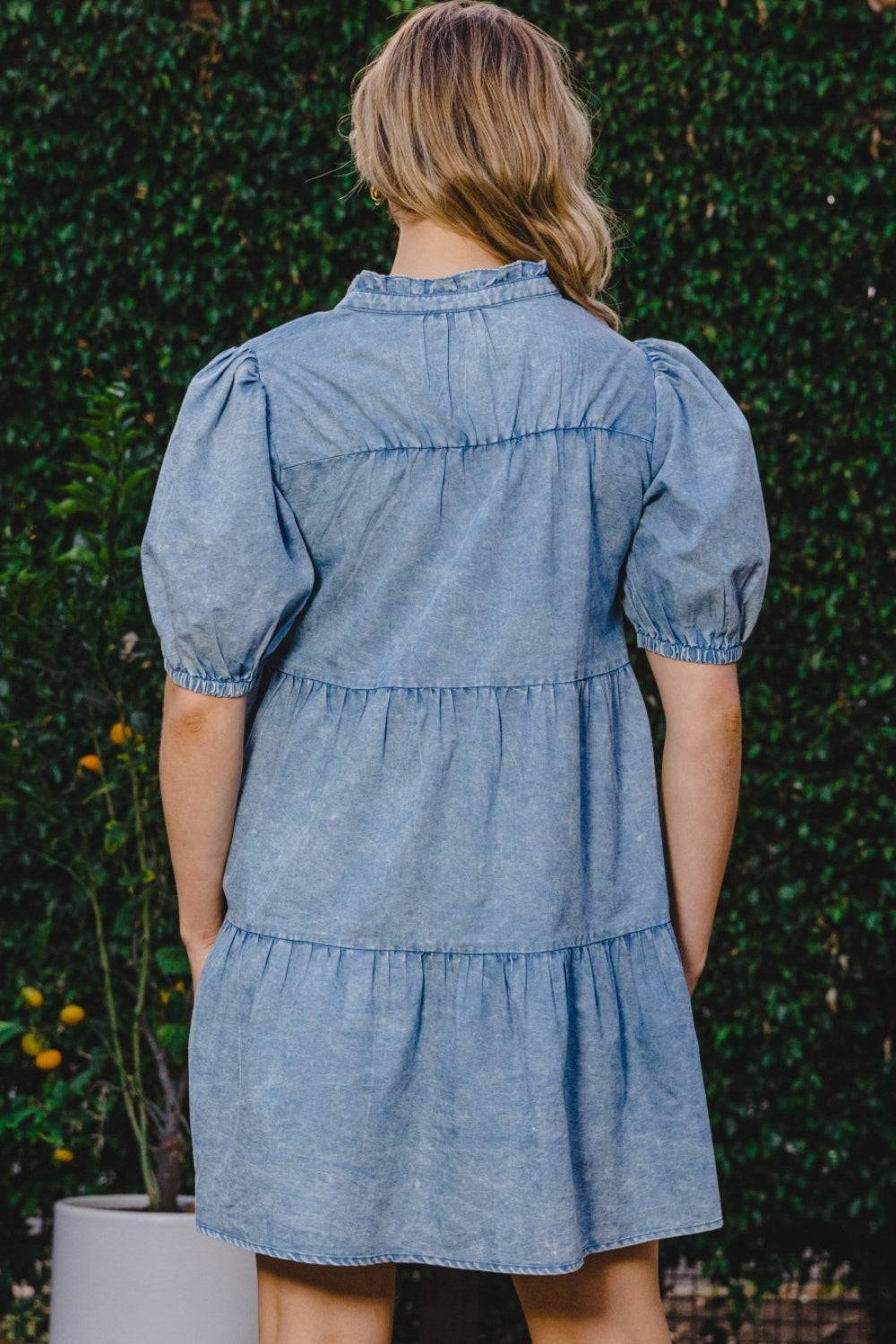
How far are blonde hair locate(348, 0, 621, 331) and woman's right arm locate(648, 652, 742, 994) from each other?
46cm

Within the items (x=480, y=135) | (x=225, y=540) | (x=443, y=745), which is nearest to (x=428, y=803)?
(x=443, y=745)

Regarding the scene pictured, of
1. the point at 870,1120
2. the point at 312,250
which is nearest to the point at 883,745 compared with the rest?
the point at 870,1120

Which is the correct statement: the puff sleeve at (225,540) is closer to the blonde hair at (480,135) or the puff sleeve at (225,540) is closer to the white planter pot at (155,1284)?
the blonde hair at (480,135)

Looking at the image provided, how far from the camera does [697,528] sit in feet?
4.74

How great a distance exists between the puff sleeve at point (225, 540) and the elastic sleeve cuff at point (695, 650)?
38 centimetres

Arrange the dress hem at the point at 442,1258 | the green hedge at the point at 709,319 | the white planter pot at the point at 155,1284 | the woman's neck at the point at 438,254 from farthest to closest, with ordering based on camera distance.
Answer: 1. the green hedge at the point at 709,319
2. the white planter pot at the point at 155,1284
3. the woman's neck at the point at 438,254
4. the dress hem at the point at 442,1258

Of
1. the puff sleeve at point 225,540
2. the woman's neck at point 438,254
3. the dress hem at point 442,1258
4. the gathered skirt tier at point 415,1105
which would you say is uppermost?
the woman's neck at point 438,254

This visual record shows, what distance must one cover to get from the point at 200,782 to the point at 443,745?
0.84 feet

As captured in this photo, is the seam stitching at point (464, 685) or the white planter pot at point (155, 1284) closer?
the seam stitching at point (464, 685)

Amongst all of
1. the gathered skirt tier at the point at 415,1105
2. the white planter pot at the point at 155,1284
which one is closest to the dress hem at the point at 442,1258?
the gathered skirt tier at the point at 415,1105

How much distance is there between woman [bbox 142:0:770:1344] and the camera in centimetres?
134

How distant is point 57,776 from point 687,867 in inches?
73.3

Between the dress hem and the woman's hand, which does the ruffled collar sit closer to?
the woman's hand

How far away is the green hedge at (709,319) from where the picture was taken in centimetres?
298
